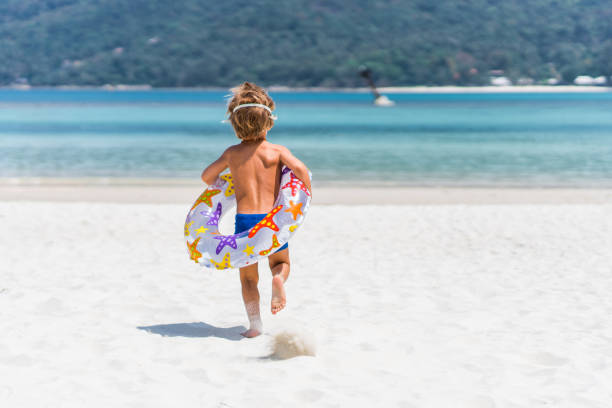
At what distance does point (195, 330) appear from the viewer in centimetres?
446

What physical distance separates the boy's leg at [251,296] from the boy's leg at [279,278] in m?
0.18

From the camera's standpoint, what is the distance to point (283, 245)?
4.04 m

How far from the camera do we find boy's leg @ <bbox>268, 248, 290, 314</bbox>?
3.89m

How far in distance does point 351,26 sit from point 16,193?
162064 mm

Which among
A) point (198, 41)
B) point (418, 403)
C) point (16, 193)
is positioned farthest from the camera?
point (198, 41)

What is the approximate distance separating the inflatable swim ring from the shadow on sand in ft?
1.72

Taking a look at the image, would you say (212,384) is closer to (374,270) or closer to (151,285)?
(151,285)

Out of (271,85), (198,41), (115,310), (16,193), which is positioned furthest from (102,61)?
(115,310)

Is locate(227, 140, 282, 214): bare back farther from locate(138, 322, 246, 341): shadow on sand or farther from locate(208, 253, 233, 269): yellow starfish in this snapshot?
locate(138, 322, 246, 341): shadow on sand

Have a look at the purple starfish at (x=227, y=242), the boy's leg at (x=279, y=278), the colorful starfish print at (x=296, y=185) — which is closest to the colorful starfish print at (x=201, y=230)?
the purple starfish at (x=227, y=242)

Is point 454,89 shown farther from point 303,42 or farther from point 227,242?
point 227,242

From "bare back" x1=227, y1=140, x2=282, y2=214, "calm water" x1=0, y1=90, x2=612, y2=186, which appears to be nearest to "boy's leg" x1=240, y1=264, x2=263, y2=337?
"bare back" x1=227, y1=140, x2=282, y2=214

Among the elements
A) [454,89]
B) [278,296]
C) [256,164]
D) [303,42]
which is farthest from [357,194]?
[303,42]

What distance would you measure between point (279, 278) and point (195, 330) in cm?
83
